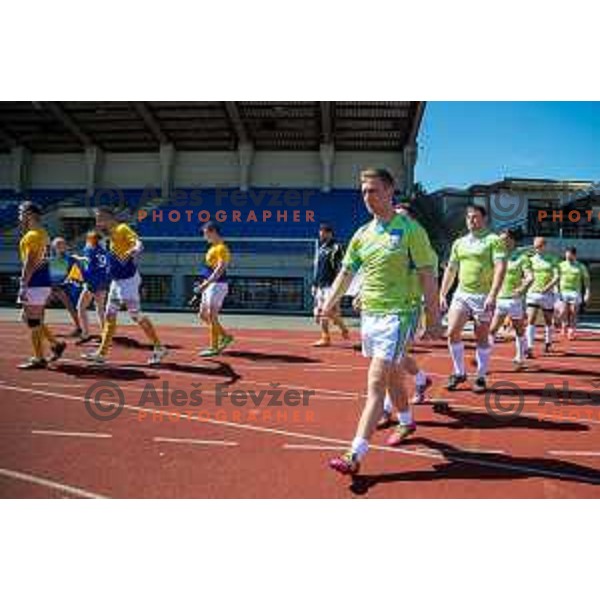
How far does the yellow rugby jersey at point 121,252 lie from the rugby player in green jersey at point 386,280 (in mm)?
4111

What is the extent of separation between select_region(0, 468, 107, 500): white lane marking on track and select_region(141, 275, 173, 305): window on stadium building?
38.2 feet

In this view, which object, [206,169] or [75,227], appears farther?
[206,169]

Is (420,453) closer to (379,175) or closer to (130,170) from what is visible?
(379,175)

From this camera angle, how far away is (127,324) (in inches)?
536

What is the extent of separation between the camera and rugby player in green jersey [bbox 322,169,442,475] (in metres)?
4.41

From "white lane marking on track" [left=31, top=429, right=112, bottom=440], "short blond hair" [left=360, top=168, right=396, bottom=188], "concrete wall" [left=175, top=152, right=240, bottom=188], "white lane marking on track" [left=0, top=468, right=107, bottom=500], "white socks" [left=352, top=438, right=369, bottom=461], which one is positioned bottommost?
"white lane marking on track" [left=0, top=468, right=107, bottom=500]

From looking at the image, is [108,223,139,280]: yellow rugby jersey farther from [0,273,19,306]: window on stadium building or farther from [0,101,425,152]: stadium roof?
[0,273,19,306]: window on stadium building

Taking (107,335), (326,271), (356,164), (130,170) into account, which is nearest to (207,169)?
(130,170)

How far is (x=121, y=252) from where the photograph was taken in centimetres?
819

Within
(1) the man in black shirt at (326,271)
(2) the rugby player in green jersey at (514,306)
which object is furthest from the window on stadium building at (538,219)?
(1) the man in black shirt at (326,271)

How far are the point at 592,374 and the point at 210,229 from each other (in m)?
5.15

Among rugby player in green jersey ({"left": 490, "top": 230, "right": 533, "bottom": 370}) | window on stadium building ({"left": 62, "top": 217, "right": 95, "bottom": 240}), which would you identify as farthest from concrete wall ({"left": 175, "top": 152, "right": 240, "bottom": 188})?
rugby player in green jersey ({"left": 490, "top": 230, "right": 533, "bottom": 370})

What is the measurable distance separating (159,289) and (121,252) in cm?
788

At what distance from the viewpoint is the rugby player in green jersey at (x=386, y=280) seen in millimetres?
4410
